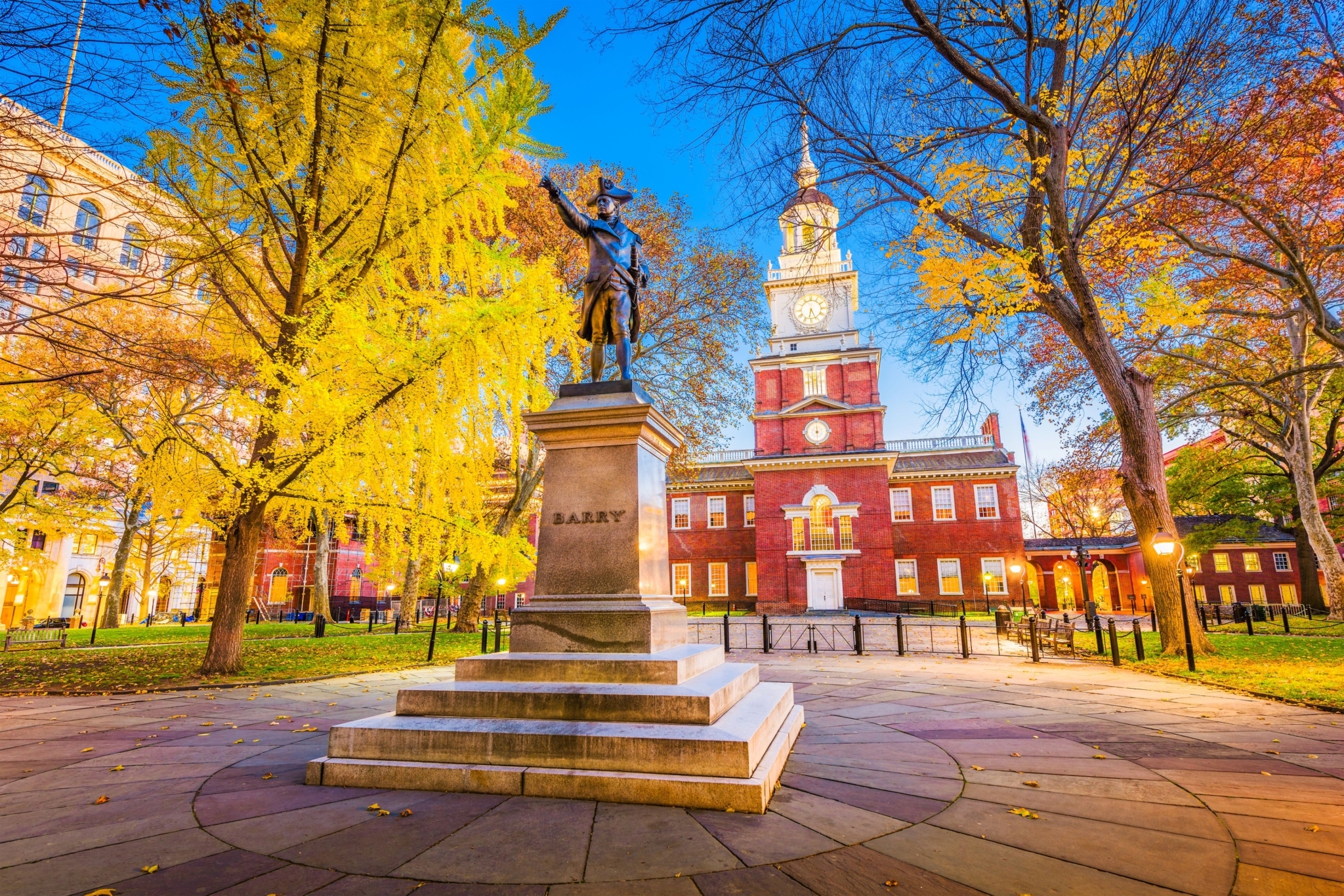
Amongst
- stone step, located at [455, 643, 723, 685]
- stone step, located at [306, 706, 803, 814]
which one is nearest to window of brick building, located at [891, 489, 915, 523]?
stone step, located at [455, 643, 723, 685]

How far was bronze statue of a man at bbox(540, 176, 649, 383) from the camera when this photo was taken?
21.2 feet

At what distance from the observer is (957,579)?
127 feet

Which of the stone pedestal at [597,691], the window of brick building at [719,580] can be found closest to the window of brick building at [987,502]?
the window of brick building at [719,580]

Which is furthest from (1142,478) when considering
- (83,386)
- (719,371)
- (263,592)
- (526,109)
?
(263,592)

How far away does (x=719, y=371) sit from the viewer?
19125 millimetres

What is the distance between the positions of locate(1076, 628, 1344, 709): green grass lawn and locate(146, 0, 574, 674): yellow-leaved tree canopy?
11215 millimetres

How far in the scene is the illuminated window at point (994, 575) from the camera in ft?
124

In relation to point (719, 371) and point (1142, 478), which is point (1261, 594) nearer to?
point (1142, 478)

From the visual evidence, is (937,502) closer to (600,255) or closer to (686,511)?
(686,511)

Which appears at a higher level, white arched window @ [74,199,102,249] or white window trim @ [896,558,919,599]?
white arched window @ [74,199,102,249]

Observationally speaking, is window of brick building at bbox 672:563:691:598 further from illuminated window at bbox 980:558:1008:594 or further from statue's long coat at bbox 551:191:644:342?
statue's long coat at bbox 551:191:644:342

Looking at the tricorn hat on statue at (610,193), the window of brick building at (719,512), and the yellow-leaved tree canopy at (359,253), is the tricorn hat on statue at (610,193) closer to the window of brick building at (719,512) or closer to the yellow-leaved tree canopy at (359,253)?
the yellow-leaved tree canopy at (359,253)

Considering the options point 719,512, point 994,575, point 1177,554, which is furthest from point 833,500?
point 1177,554

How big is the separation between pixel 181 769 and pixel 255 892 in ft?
8.73
